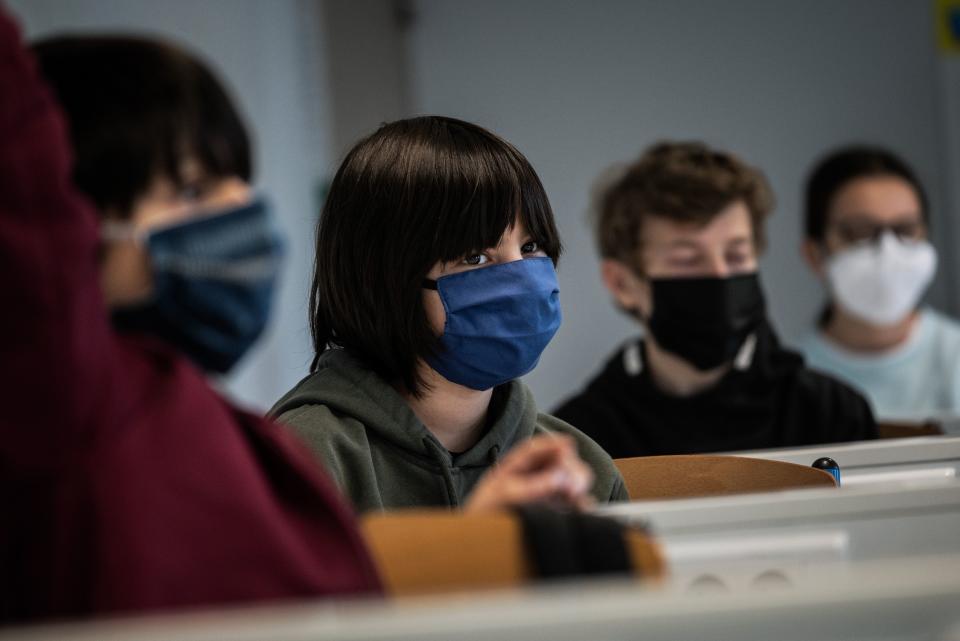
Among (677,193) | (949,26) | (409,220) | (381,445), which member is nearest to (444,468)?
(381,445)

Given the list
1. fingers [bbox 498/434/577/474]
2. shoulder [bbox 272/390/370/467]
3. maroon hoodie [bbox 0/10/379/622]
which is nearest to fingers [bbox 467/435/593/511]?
fingers [bbox 498/434/577/474]

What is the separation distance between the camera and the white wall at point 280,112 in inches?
141

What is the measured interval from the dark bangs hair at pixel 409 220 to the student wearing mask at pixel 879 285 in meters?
1.77

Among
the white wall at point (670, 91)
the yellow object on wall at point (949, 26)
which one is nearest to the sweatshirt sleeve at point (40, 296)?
the white wall at point (670, 91)

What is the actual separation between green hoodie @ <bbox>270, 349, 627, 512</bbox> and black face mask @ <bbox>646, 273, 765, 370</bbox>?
32.2 inches

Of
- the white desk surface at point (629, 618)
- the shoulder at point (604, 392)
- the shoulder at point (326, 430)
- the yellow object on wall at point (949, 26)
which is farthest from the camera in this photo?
the yellow object on wall at point (949, 26)

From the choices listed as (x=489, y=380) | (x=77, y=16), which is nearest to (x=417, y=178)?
(x=489, y=380)

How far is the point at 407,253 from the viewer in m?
1.51

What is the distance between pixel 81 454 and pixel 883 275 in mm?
2653

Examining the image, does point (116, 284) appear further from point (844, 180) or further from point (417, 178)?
point (844, 180)

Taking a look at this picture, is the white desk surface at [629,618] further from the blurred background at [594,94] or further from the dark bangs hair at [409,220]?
the blurred background at [594,94]

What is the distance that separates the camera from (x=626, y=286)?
2559 mm

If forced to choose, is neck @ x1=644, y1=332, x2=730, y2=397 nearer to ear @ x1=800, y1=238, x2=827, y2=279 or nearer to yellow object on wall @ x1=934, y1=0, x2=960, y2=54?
ear @ x1=800, y1=238, x2=827, y2=279

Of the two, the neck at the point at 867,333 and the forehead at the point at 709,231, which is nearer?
the forehead at the point at 709,231
